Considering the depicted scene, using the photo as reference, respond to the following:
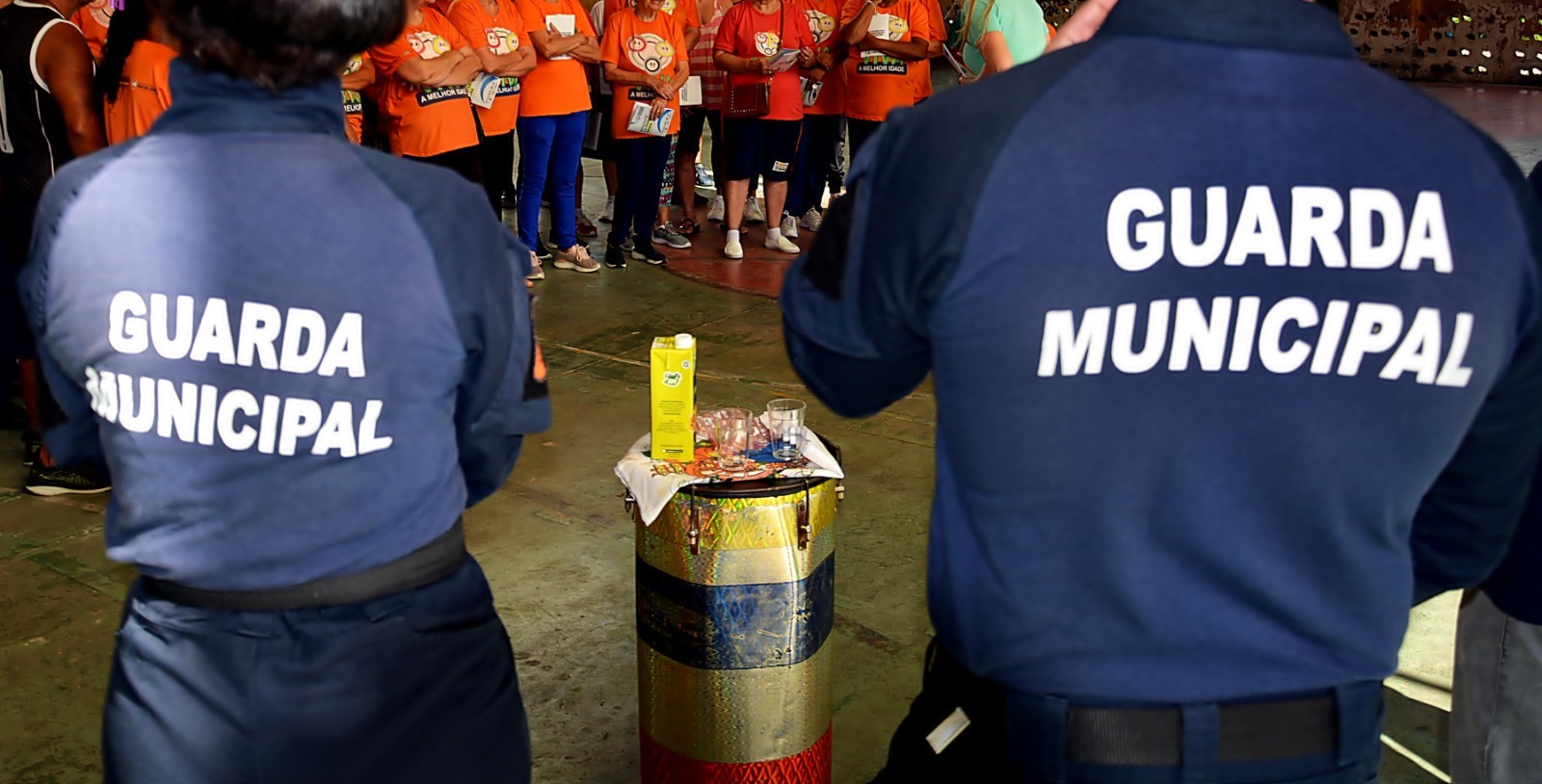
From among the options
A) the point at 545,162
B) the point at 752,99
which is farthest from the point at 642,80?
the point at 752,99

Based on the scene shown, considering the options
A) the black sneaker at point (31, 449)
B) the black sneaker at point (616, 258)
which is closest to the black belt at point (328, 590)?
the black sneaker at point (31, 449)

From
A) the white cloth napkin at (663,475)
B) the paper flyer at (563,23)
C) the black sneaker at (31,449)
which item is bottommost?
the black sneaker at (31,449)

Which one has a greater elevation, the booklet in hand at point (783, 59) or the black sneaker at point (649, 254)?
the booklet in hand at point (783, 59)

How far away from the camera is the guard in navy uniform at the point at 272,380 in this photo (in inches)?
61.4

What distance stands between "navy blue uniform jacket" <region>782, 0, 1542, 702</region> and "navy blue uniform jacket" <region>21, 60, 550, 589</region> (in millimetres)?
576

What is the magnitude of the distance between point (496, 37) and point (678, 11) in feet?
4.31

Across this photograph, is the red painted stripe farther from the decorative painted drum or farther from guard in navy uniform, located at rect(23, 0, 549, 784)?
guard in navy uniform, located at rect(23, 0, 549, 784)

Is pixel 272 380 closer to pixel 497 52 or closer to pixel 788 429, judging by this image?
pixel 788 429

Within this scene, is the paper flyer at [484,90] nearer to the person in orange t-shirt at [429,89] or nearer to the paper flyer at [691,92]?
the person in orange t-shirt at [429,89]

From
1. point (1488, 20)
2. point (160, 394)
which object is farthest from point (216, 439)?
point (1488, 20)

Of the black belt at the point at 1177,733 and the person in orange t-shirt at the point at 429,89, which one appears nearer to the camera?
the black belt at the point at 1177,733

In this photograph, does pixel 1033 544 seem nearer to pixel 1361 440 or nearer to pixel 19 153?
pixel 1361 440

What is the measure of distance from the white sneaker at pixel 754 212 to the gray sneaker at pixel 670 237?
825 millimetres

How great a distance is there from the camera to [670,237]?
862 centimetres
